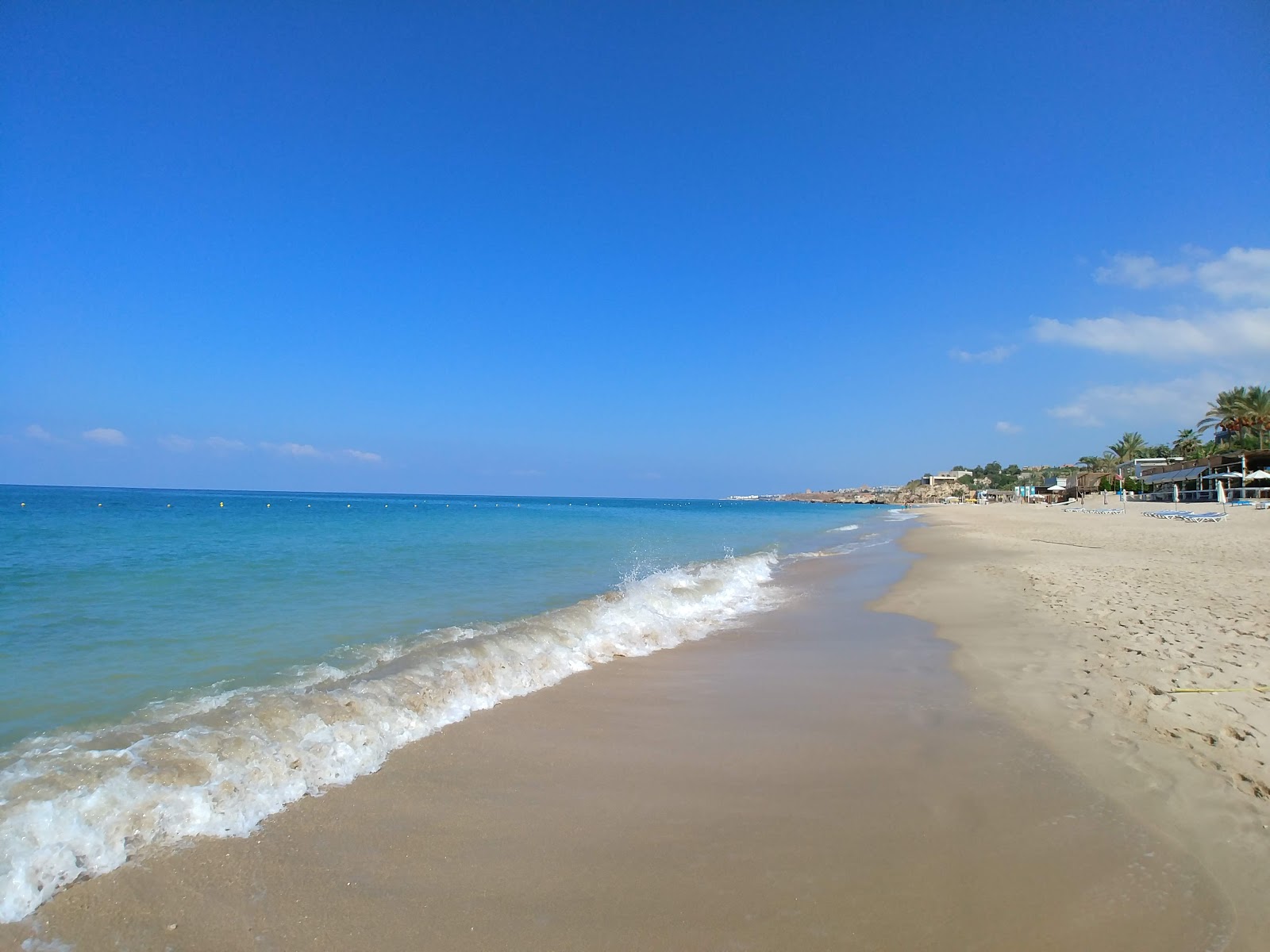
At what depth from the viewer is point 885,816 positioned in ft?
12.4

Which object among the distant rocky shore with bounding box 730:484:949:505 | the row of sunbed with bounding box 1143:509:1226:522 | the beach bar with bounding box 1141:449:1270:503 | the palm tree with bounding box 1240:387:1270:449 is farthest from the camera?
the distant rocky shore with bounding box 730:484:949:505

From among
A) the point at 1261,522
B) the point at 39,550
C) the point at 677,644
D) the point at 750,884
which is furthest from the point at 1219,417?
the point at 39,550

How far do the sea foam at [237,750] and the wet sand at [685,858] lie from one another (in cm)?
23

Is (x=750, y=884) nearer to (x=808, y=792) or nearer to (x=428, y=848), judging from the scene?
(x=808, y=792)

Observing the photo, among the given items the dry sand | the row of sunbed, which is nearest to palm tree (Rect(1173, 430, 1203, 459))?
the row of sunbed

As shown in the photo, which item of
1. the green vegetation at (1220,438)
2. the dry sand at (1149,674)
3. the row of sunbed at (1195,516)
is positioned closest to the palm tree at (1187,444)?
the green vegetation at (1220,438)

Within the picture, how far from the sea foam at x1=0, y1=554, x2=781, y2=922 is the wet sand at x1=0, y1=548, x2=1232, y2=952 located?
233 mm

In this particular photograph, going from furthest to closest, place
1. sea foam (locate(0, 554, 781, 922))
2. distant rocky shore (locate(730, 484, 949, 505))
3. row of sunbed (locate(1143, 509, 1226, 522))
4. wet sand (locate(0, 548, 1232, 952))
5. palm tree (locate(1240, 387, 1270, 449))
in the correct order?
1. distant rocky shore (locate(730, 484, 949, 505))
2. palm tree (locate(1240, 387, 1270, 449))
3. row of sunbed (locate(1143, 509, 1226, 522))
4. sea foam (locate(0, 554, 781, 922))
5. wet sand (locate(0, 548, 1232, 952))

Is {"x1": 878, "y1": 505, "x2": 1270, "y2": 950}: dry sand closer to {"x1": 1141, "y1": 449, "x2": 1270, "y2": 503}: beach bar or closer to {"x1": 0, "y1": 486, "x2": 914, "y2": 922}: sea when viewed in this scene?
{"x1": 0, "y1": 486, "x2": 914, "y2": 922}: sea

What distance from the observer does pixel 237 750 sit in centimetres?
→ 443

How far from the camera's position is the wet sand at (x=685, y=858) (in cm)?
277

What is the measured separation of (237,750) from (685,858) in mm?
3261

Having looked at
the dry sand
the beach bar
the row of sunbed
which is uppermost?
the beach bar

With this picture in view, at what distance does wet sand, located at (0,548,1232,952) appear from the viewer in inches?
109
